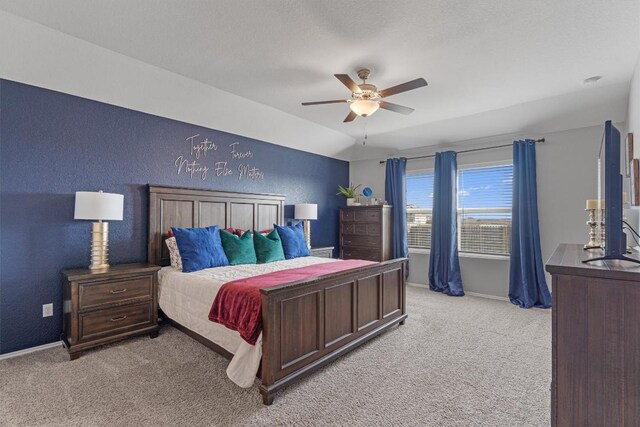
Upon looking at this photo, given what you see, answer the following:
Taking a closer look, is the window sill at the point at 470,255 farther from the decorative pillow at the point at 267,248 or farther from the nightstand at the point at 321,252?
the decorative pillow at the point at 267,248

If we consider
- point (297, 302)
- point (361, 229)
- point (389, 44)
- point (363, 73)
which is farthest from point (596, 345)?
point (361, 229)

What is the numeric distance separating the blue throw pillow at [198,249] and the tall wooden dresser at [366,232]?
3002 mm

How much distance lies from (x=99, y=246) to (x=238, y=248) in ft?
4.55

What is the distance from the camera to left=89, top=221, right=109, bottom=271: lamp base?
307 centimetres

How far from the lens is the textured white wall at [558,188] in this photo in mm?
4254

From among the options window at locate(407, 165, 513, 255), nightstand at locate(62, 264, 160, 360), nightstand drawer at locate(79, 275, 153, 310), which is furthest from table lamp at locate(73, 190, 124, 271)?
window at locate(407, 165, 513, 255)

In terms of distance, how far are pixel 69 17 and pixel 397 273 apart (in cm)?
382

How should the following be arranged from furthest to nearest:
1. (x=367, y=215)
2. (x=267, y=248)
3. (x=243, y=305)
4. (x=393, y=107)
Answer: (x=367, y=215)
(x=267, y=248)
(x=393, y=107)
(x=243, y=305)

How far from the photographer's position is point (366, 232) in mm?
5938

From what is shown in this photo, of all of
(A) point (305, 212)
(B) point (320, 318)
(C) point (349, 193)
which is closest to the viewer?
(B) point (320, 318)

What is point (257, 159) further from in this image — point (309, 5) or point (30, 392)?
point (30, 392)

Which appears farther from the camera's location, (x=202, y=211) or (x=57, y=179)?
(x=202, y=211)

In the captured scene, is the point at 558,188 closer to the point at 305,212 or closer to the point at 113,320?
the point at 305,212

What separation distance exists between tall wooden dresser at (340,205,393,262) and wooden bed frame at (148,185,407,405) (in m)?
2.04
